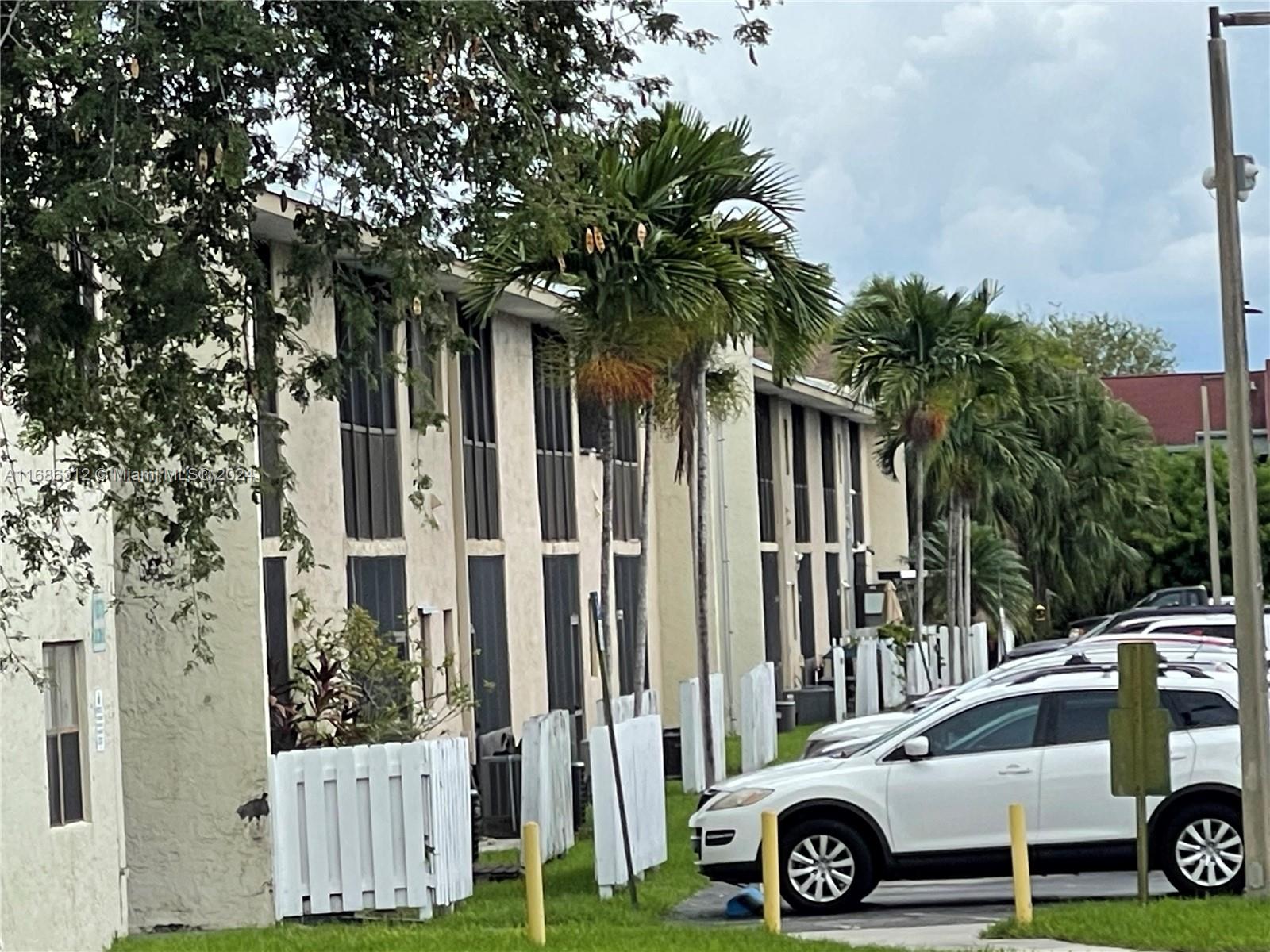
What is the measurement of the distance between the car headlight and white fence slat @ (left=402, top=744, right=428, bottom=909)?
221 centimetres

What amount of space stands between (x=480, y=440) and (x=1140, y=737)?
14.8m

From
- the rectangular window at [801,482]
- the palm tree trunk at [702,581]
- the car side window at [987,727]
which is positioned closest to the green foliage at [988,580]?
the rectangular window at [801,482]

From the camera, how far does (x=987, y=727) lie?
16828 millimetres

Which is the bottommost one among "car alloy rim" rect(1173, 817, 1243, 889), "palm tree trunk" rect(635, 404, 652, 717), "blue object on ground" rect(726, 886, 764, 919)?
"blue object on ground" rect(726, 886, 764, 919)

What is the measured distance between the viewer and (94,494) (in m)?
15.5

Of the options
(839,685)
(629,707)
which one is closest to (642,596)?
(629,707)

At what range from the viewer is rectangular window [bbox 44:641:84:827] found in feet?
49.6

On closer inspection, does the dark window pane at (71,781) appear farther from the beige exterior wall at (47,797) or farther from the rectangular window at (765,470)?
the rectangular window at (765,470)

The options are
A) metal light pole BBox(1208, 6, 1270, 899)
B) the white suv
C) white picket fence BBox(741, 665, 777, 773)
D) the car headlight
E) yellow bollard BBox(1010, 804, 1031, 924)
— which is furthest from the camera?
white picket fence BBox(741, 665, 777, 773)

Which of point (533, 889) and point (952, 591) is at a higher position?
point (952, 591)

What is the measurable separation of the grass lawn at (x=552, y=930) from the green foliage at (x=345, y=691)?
2035 mm

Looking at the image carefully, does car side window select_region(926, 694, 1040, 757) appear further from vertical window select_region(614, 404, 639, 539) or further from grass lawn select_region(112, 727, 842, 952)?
vertical window select_region(614, 404, 639, 539)

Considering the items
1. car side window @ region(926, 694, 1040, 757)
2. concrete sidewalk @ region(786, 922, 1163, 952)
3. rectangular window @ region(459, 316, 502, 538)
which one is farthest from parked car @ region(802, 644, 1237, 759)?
rectangular window @ region(459, 316, 502, 538)

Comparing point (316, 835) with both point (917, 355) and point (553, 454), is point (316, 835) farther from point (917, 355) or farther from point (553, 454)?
point (917, 355)
